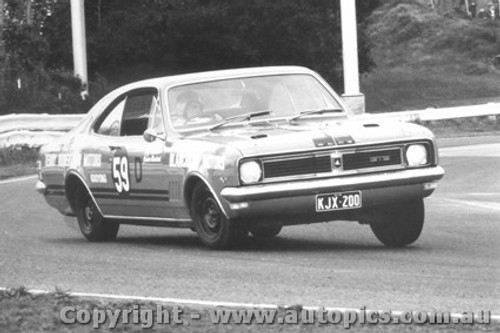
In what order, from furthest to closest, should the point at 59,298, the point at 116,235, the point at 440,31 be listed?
1. the point at 440,31
2. the point at 116,235
3. the point at 59,298

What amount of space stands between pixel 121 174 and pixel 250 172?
6.60 ft

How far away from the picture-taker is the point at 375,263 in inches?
399

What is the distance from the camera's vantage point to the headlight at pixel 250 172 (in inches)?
426

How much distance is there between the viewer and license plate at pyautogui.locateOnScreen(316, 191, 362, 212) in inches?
428

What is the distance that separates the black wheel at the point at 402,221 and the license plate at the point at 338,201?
1.68 feet

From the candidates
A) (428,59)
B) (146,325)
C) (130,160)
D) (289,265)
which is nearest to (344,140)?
(289,265)

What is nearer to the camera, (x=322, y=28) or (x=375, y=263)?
(x=375, y=263)

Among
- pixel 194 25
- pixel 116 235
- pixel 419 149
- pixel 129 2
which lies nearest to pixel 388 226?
pixel 419 149

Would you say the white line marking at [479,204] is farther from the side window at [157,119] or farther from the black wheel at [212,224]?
the black wheel at [212,224]

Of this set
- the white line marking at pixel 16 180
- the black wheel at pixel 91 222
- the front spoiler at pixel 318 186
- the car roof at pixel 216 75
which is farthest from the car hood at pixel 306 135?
the white line marking at pixel 16 180

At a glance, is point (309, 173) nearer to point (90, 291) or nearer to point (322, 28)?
point (90, 291)

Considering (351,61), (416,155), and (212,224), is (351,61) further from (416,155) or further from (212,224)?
(212,224)

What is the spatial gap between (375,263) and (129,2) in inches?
1353

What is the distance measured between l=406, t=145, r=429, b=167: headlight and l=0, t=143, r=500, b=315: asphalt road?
0.65m
